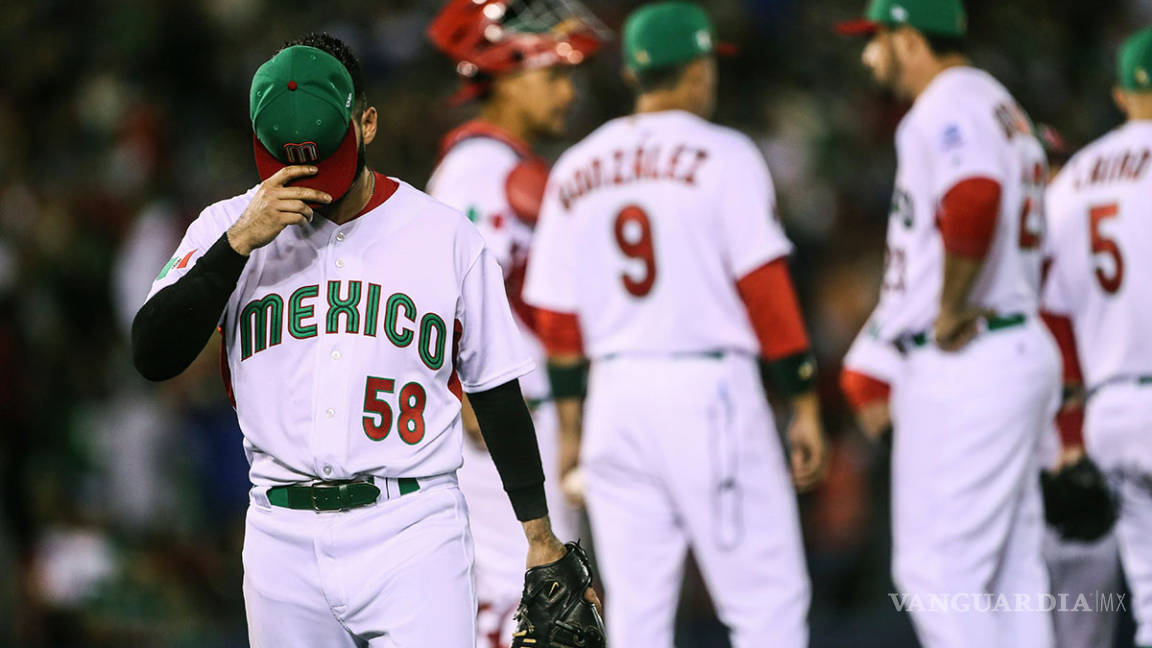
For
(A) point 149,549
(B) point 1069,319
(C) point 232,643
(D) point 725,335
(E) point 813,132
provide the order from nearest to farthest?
(D) point 725,335
(B) point 1069,319
(C) point 232,643
(A) point 149,549
(E) point 813,132

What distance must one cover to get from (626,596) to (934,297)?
1490mm

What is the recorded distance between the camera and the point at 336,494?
10.1ft

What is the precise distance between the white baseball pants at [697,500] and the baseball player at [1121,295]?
1.34 metres

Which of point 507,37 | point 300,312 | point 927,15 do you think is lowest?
point 300,312

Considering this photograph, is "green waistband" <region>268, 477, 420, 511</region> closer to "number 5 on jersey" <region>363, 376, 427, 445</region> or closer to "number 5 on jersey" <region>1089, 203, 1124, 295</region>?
"number 5 on jersey" <region>363, 376, 427, 445</region>

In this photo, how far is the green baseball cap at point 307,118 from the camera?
3.00 m

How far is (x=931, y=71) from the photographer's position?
529 cm

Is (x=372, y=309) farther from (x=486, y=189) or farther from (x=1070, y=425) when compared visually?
(x=1070, y=425)

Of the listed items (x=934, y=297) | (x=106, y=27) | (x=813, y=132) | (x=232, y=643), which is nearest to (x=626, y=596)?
(x=934, y=297)

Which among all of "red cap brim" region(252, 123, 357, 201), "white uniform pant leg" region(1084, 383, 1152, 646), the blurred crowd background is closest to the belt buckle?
"red cap brim" region(252, 123, 357, 201)

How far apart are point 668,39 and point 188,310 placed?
262cm

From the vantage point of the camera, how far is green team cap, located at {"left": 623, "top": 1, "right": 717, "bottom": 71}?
5168 mm

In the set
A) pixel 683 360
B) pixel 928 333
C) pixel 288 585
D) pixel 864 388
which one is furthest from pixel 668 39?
pixel 288 585

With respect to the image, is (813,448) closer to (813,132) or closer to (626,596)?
(626,596)
